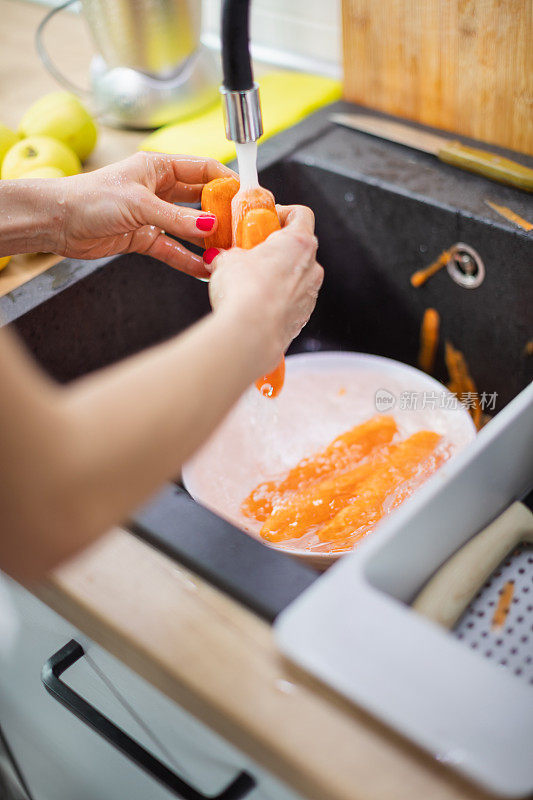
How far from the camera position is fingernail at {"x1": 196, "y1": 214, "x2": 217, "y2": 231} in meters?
0.75

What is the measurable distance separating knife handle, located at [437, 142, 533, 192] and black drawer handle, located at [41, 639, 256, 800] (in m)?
0.67

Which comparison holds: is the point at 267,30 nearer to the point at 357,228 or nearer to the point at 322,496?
the point at 357,228

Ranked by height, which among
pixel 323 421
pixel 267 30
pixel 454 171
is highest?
pixel 267 30

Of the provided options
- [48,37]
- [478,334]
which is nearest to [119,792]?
[478,334]

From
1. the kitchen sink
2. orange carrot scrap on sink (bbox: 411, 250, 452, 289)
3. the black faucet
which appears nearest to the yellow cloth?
the kitchen sink

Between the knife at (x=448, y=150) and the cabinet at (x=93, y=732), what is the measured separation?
66 cm

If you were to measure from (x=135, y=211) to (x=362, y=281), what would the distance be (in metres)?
0.38

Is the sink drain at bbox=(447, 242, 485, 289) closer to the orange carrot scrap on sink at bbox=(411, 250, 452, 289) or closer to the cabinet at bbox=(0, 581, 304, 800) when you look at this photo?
the orange carrot scrap on sink at bbox=(411, 250, 452, 289)

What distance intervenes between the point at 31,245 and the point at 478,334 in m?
0.52

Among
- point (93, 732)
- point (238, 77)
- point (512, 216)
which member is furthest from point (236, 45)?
point (93, 732)

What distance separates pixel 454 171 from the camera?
3.03 feet

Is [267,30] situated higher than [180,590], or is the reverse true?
[267,30]

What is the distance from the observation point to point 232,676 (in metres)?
0.50

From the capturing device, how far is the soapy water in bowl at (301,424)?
835 millimetres
